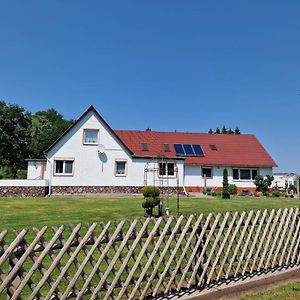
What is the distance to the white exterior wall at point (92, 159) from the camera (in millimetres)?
29281

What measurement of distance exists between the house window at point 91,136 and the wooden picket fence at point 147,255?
80.3 feet

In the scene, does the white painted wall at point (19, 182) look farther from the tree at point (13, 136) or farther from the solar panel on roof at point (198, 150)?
the tree at point (13, 136)

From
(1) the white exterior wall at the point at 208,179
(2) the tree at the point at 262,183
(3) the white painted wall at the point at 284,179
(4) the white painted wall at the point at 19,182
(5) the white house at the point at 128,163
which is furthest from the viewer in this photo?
(3) the white painted wall at the point at 284,179

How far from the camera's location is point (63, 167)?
29.4 metres

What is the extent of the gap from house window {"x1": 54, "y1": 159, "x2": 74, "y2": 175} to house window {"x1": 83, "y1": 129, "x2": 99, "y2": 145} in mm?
2400

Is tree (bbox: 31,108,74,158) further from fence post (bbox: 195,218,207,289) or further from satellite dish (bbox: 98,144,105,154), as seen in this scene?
fence post (bbox: 195,218,207,289)

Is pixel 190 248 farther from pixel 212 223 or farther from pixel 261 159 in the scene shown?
pixel 261 159

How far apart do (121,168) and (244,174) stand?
1391 centimetres

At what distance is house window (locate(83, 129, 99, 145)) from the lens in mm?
29844

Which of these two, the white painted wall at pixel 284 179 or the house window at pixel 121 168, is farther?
the white painted wall at pixel 284 179

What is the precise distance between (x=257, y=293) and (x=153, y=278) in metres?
2.04

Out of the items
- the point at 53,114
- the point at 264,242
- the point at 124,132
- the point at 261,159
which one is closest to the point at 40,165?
the point at 124,132

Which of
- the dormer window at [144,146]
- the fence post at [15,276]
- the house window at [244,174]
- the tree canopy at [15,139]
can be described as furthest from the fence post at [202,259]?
the tree canopy at [15,139]

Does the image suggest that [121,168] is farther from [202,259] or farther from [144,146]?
[202,259]
